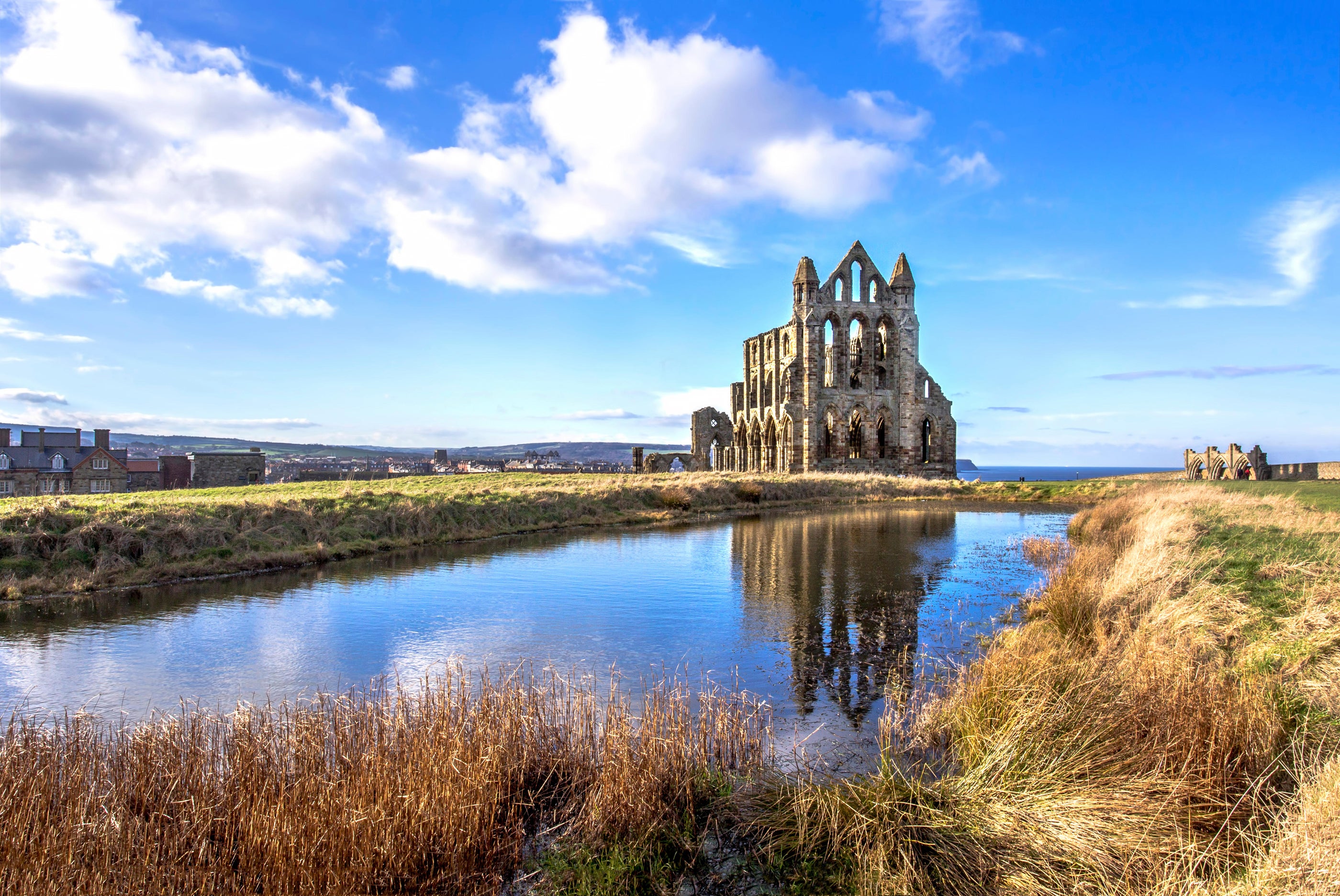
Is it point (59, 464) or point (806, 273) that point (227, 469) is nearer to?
point (59, 464)

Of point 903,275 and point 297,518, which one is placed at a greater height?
point 903,275

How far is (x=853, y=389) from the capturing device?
58031 mm

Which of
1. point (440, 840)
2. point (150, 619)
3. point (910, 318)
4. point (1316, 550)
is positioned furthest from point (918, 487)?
point (440, 840)

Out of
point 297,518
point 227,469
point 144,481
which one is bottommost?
point 297,518

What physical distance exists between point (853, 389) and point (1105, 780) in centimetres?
5482

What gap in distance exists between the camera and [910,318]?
57500 millimetres

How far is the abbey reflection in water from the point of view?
364 inches

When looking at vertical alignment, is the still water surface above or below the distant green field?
below

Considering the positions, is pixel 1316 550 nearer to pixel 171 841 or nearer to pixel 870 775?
pixel 870 775

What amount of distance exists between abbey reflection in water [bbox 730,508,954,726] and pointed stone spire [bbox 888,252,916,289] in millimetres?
34519

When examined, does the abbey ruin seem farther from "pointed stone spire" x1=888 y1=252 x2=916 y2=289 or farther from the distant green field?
the distant green field

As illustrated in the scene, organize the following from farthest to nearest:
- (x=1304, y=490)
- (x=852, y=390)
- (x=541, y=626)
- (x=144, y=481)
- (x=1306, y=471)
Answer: (x=852, y=390) < (x=144, y=481) < (x=1306, y=471) < (x=1304, y=490) < (x=541, y=626)

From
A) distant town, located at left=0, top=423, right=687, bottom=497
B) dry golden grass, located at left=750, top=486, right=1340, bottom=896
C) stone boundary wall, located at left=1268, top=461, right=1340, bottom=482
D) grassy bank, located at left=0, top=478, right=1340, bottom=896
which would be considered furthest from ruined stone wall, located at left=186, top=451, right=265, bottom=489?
stone boundary wall, located at left=1268, top=461, right=1340, bottom=482

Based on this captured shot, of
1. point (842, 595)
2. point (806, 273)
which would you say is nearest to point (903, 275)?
point (806, 273)
